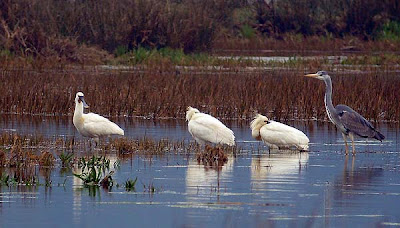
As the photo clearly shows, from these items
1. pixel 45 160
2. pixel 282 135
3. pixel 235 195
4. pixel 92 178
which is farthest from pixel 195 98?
→ pixel 235 195

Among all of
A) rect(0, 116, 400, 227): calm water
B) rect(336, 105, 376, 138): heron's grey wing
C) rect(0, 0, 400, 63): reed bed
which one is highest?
rect(0, 0, 400, 63): reed bed

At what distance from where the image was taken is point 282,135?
1452cm

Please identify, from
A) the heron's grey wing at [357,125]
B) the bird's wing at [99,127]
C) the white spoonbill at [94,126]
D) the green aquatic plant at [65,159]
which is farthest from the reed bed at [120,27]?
the green aquatic plant at [65,159]

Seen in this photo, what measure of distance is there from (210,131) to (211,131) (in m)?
0.02

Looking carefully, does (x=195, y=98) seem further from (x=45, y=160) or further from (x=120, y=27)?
(x=120, y=27)

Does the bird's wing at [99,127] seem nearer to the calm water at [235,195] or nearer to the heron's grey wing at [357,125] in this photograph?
the calm water at [235,195]

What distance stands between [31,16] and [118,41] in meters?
2.89

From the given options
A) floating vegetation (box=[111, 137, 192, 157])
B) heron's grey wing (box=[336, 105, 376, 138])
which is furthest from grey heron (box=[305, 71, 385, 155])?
floating vegetation (box=[111, 137, 192, 157])

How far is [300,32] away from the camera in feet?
151

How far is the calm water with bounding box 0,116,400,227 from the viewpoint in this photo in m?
9.35

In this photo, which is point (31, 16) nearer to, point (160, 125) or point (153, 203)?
point (160, 125)

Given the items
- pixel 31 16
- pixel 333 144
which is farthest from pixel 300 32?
pixel 333 144

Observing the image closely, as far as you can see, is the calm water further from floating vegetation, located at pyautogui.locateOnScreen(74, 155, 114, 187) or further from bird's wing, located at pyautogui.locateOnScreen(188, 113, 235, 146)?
bird's wing, located at pyautogui.locateOnScreen(188, 113, 235, 146)

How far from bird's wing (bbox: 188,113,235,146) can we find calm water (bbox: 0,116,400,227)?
0.34 meters
